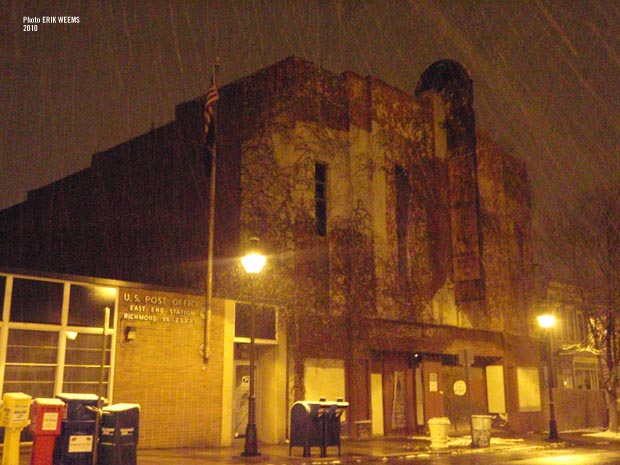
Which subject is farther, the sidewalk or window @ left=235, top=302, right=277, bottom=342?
window @ left=235, top=302, right=277, bottom=342

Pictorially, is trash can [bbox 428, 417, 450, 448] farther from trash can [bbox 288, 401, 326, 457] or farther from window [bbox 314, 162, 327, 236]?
window [bbox 314, 162, 327, 236]

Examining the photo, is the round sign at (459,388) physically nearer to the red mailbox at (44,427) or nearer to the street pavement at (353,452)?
the street pavement at (353,452)

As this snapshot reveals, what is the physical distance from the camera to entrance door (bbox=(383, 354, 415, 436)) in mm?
24422

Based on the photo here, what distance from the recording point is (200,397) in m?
18.8

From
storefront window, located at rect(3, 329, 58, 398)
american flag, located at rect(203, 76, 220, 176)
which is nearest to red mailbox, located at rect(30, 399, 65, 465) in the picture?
storefront window, located at rect(3, 329, 58, 398)

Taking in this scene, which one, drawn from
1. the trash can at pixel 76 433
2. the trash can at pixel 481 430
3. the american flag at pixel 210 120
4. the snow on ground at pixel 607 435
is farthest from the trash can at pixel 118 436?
the snow on ground at pixel 607 435

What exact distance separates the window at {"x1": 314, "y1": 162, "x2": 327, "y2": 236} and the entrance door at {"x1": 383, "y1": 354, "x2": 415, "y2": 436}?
5095 mm

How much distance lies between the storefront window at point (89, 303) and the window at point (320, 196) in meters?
8.41

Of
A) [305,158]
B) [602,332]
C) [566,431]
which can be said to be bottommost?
[566,431]

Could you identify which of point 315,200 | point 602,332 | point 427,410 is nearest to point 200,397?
point 315,200

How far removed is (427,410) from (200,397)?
33.6 ft

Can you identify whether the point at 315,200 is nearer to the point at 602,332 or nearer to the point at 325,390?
the point at 325,390

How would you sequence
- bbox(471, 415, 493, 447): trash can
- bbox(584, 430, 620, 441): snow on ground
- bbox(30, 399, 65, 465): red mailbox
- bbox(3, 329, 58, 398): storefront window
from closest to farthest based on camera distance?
1. bbox(30, 399, 65, 465): red mailbox
2. bbox(3, 329, 58, 398): storefront window
3. bbox(471, 415, 493, 447): trash can
4. bbox(584, 430, 620, 441): snow on ground

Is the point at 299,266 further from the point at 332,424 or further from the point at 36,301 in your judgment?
the point at 36,301
